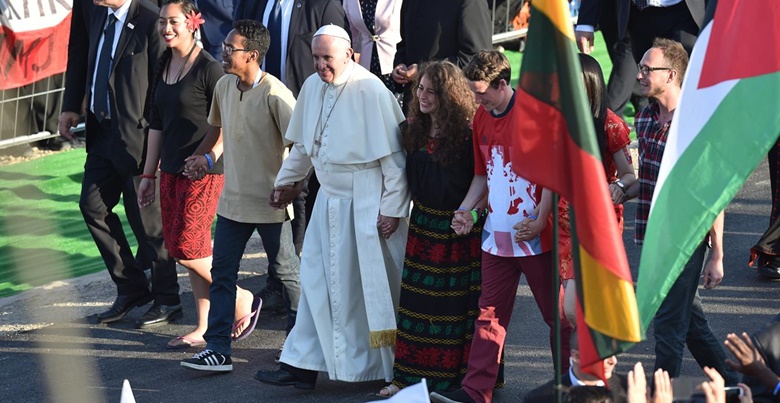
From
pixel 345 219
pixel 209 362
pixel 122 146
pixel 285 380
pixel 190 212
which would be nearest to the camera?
pixel 345 219

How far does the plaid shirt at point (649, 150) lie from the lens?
225 inches

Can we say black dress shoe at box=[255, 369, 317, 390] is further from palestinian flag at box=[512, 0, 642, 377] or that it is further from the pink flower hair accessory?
palestinian flag at box=[512, 0, 642, 377]

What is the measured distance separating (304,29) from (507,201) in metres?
2.50

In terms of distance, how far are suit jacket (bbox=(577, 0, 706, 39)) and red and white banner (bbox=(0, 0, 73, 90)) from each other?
471cm

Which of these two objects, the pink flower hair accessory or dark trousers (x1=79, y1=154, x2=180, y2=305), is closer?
the pink flower hair accessory

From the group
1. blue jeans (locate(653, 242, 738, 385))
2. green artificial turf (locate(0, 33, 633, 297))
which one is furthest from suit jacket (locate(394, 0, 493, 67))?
green artificial turf (locate(0, 33, 633, 297))

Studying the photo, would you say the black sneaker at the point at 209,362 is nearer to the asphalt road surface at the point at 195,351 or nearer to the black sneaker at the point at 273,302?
the asphalt road surface at the point at 195,351

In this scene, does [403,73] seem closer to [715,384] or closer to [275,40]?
[275,40]

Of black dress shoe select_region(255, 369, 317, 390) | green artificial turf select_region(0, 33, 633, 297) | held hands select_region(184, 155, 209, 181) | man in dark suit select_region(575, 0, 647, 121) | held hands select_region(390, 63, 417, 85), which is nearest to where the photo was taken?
black dress shoe select_region(255, 369, 317, 390)

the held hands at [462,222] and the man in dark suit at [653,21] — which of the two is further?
the man in dark suit at [653,21]

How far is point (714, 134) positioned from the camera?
4281 mm

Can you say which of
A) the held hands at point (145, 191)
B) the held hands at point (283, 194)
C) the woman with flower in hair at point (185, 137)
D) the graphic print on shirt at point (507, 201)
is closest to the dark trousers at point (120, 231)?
the held hands at point (145, 191)

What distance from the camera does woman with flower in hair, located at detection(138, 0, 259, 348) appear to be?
7238 mm

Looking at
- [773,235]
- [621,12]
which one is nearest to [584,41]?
[621,12]
